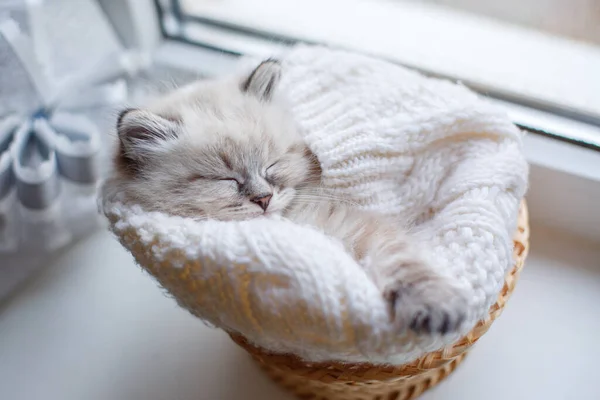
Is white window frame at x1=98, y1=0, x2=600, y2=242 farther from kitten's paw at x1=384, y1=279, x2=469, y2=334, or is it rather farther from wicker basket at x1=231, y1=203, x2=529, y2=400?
kitten's paw at x1=384, y1=279, x2=469, y2=334

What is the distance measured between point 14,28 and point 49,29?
0.47 ft

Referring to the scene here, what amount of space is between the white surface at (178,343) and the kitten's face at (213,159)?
1.06 feet

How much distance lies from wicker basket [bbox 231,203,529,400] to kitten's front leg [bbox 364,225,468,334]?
0.38ft

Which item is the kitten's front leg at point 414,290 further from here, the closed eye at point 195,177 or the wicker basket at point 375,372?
the closed eye at point 195,177

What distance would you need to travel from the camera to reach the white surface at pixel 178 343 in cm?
101

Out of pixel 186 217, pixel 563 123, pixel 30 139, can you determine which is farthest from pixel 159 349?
pixel 563 123

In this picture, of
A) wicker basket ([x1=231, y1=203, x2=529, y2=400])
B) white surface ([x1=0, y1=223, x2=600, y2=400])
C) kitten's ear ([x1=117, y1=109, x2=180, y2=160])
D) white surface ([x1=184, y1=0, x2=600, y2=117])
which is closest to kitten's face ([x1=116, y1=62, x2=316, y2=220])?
kitten's ear ([x1=117, y1=109, x2=180, y2=160])

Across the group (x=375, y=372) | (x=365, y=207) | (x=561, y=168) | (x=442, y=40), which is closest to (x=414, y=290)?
(x=375, y=372)

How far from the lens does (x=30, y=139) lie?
3.84 ft

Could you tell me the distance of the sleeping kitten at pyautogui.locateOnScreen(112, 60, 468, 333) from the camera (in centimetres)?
89

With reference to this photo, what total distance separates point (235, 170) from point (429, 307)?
0.39 meters

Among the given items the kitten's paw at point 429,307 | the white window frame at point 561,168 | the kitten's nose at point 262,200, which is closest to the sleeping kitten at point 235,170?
the kitten's nose at point 262,200

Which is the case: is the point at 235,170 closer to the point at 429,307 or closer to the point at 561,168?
the point at 429,307

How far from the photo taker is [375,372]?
30.8 inches
